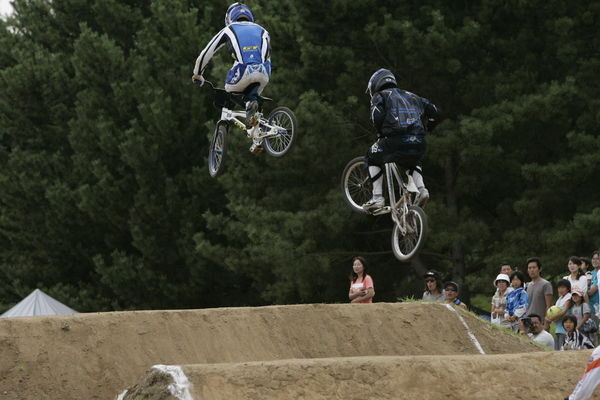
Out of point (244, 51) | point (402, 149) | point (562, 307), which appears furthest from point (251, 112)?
point (562, 307)

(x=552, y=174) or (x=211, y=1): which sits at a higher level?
(x=211, y=1)

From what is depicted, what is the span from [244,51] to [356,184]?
255 cm

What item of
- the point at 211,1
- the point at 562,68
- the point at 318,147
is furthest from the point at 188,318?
the point at 211,1

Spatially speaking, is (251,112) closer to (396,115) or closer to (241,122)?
(241,122)

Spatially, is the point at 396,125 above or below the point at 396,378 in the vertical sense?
above

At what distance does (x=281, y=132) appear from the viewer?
15.1 metres

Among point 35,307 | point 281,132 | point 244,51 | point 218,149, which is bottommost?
point 35,307

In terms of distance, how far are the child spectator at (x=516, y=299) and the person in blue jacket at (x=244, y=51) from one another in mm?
4736

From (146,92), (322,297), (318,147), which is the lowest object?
(322,297)

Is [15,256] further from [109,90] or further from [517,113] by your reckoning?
[517,113]

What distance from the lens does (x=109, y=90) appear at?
35.1 m

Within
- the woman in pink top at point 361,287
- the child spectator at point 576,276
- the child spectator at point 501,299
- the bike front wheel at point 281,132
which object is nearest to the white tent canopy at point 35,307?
the woman in pink top at point 361,287

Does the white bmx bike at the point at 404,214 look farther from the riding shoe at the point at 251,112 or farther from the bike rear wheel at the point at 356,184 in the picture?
the riding shoe at the point at 251,112

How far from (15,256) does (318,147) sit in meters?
15.2
